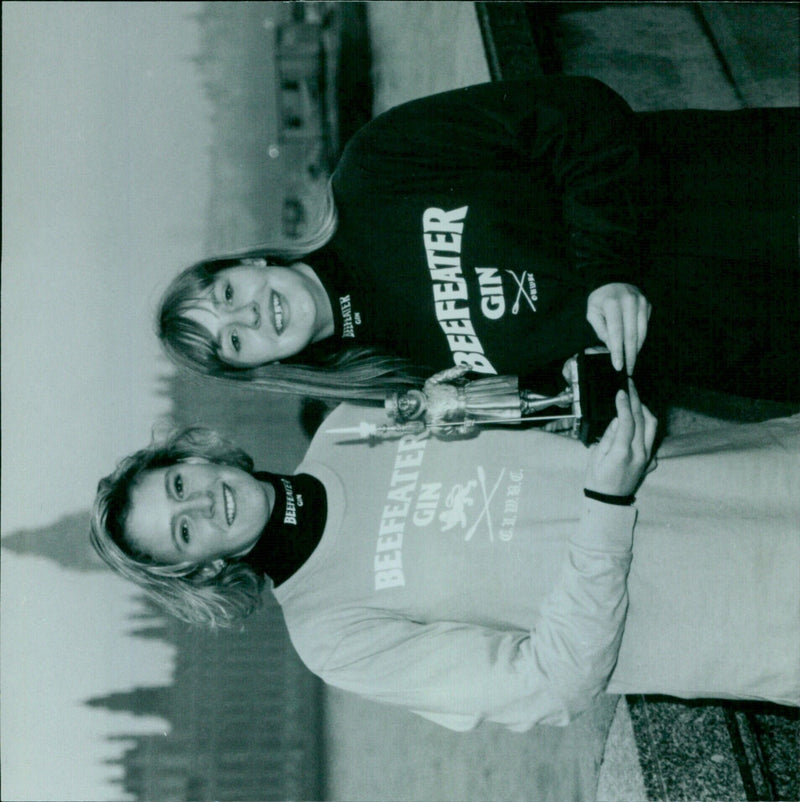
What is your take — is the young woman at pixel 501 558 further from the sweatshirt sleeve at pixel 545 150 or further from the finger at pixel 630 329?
the sweatshirt sleeve at pixel 545 150

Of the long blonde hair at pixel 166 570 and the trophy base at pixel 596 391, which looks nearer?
the trophy base at pixel 596 391

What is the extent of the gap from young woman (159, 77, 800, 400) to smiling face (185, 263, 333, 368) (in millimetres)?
146

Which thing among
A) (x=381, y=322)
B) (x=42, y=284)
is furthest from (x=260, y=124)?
(x=381, y=322)

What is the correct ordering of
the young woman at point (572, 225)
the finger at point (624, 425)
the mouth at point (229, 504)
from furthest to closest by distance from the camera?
the mouth at point (229, 504), the young woman at point (572, 225), the finger at point (624, 425)

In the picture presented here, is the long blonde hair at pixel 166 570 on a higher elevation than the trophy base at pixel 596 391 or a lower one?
lower

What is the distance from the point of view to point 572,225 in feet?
3.54

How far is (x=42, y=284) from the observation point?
4.71 feet

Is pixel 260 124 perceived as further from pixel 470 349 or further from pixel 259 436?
pixel 470 349

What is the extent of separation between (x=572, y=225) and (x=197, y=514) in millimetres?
827

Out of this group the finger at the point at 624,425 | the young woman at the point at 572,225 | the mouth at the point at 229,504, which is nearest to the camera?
the finger at the point at 624,425

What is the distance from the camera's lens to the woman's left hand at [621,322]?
3.27 ft

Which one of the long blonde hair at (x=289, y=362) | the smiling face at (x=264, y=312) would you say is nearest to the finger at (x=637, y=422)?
Answer: the long blonde hair at (x=289, y=362)

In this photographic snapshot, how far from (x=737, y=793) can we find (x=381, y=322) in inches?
47.1

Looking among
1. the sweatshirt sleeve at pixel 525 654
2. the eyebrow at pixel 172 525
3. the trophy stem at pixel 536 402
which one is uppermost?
the trophy stem at pixel 536 402
